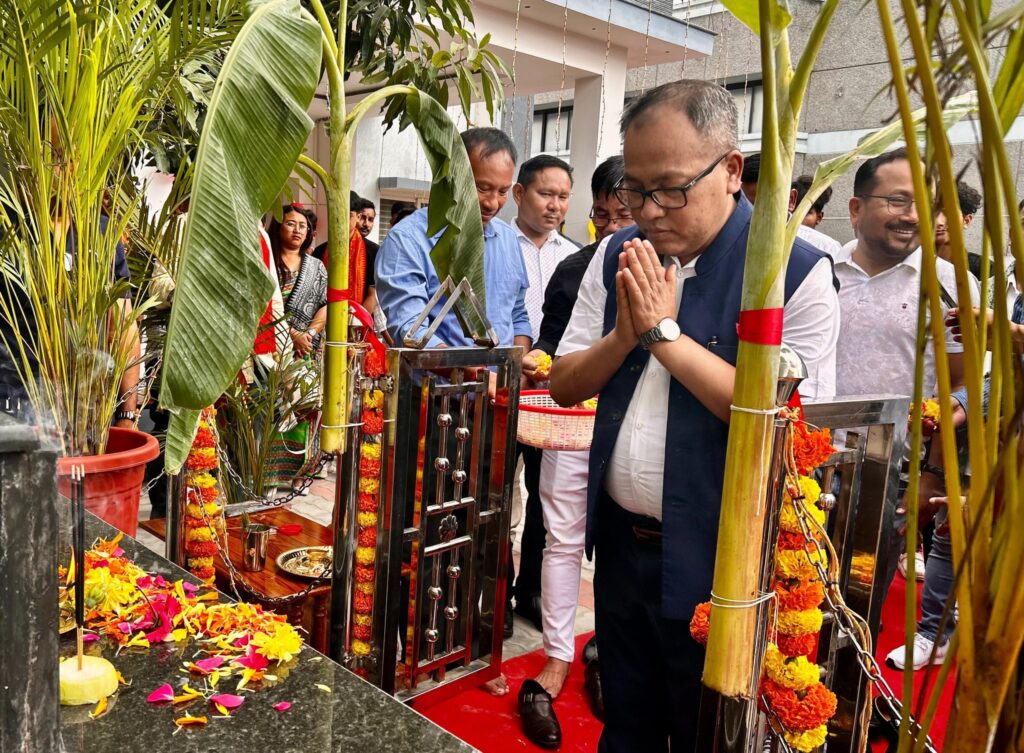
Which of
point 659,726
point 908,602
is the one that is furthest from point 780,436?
point 659,726

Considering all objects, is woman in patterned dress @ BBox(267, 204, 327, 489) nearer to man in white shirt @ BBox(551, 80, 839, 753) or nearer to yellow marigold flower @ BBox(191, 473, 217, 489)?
yellow marigold flower @ BBox(191, 473, 217, 489)

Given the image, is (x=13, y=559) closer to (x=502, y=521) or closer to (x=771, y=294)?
(x=771, y=294)

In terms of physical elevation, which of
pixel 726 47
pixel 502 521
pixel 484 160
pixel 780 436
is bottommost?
pixel 502 521

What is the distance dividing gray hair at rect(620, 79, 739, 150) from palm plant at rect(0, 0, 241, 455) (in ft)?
4.19

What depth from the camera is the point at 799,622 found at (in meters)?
1.46

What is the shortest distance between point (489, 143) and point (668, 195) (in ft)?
5.33

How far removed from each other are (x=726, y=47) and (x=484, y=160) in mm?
8811

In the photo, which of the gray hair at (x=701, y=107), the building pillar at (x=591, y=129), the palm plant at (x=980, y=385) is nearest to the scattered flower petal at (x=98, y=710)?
the palm plant at (x=980, y=385)

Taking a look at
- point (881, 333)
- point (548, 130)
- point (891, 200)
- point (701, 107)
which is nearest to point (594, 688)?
point (881, 333)

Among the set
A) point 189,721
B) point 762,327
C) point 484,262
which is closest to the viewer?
point 762,327

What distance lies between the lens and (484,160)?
120 inches

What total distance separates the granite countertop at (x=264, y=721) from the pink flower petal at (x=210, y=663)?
0.03 metres

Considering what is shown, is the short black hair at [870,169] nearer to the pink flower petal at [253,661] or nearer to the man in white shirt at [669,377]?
the man in white shirt at [669,377]

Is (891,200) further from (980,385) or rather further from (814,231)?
(980,385)
